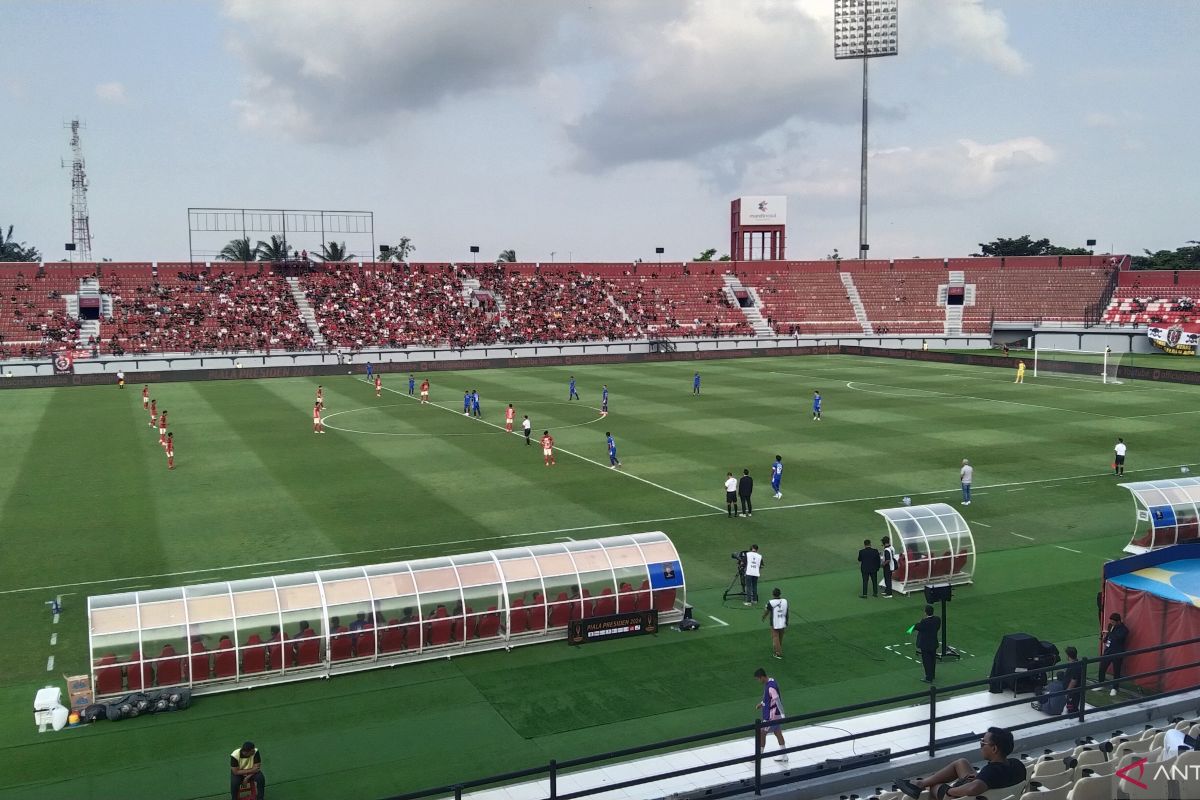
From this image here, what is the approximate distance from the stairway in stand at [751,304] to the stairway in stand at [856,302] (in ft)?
33.2

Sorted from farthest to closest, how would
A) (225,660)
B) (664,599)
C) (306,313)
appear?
(306,313), (664,599), (225,660)

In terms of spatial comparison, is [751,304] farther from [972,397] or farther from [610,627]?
[610,627]

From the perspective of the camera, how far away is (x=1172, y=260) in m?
116

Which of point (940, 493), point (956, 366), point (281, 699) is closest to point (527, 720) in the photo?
point (281, 699)

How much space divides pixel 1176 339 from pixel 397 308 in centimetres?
6793

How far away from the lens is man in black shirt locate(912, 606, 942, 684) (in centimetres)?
1648

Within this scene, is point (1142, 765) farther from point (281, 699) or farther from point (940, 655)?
point (281, 699)

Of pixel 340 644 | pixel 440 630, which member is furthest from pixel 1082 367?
pixel 340 644

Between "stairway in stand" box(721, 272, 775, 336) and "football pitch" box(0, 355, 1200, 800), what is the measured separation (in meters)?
38.4

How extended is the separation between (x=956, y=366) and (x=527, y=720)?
65842 mm

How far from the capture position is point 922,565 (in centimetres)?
2184

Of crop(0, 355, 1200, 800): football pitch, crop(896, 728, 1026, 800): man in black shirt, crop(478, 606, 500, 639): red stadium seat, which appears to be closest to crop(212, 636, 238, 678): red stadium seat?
crop(0, 355, 1200, 800): football pitch

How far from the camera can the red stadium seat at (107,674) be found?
16422 millimetres

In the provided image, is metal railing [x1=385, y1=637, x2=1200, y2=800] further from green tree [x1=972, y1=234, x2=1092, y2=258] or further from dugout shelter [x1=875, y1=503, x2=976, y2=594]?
green tree [x1=972, y1=234, x2=1092, y2=258]
